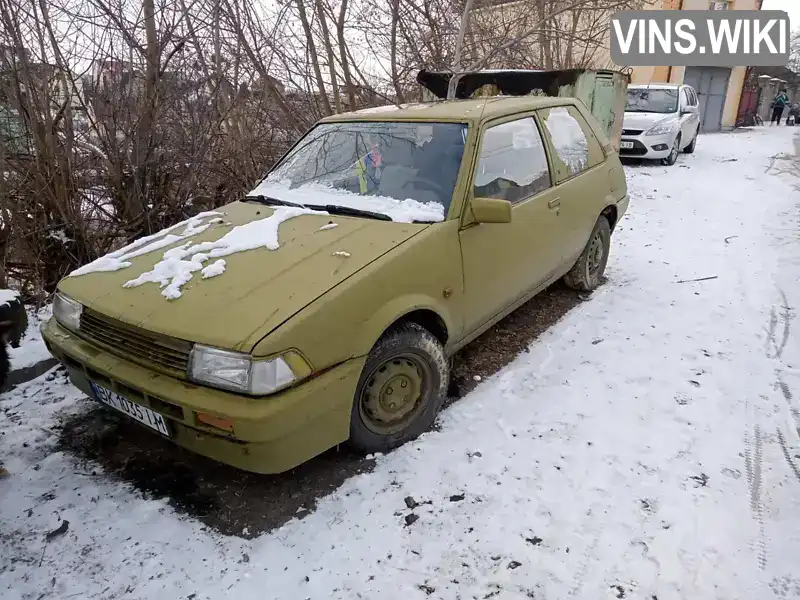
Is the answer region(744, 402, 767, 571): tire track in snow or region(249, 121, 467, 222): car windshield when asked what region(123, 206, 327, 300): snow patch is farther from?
region(744, 402, 767, 571): tire track in snow

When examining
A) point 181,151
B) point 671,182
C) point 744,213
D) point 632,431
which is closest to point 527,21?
point 671,182

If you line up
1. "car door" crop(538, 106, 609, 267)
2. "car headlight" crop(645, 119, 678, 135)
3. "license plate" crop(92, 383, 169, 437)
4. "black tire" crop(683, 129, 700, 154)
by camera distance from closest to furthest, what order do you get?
"license plate" crop(92, 383, 169, 437) < "car door" crop(538, 106, 609, 267) < "car headlight" crop(645, 119, 678, 135) < "black tire" crop(683, 129, 700, 154)

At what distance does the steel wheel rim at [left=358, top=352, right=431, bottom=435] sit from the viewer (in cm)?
280

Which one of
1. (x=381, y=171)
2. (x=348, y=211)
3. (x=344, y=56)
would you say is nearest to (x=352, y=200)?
(x=348, y=211)

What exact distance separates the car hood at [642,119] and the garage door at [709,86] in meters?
12.0

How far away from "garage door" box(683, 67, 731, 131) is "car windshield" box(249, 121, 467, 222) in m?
22.4

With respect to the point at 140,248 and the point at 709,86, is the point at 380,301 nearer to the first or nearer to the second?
the point at 140,248

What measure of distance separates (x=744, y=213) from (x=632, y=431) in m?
6.17

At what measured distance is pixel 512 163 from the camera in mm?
3596

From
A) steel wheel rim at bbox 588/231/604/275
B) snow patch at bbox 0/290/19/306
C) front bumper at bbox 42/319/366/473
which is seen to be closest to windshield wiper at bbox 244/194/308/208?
front bumper at bbox 42/319/366/473

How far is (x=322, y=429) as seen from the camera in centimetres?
249

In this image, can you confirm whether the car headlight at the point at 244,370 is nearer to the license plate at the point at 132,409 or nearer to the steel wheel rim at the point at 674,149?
the license plate at the point at 132,409

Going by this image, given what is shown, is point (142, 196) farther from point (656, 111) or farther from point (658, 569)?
point (656, 111)

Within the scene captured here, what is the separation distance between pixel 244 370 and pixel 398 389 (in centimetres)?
94
